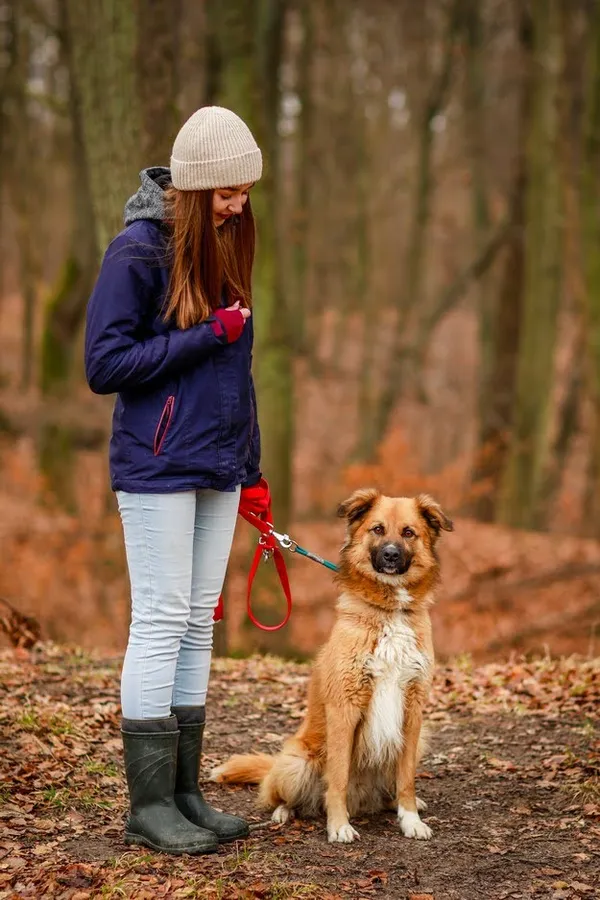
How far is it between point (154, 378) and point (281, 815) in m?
2.15

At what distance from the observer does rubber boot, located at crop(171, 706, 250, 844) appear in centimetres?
455

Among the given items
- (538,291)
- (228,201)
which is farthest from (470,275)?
(228,201)

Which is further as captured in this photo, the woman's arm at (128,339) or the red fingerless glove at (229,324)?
the red fingerless glove at (229,324)

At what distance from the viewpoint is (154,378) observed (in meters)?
4.06

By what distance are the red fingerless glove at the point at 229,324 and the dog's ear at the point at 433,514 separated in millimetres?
1391

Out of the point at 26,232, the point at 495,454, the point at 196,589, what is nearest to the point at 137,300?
the point at 196,589

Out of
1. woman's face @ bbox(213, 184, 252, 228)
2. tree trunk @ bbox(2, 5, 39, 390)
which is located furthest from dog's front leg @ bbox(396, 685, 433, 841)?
tree trunk @ bbox(2, 5, 39, 390)

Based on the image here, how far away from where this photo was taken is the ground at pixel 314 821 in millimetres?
4102

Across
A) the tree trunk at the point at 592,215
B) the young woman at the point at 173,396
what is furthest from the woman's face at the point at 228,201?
the tree trunk at the point at 592,215

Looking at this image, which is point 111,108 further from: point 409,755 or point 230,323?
point 409,755

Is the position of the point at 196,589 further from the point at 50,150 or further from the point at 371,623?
the point at 50,150

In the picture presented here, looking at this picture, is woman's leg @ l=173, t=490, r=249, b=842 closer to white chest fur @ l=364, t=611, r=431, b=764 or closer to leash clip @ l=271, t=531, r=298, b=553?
leash clip @ l=271, t=531, r=298, b=553

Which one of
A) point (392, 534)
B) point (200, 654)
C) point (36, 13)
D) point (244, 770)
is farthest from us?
point (36, 13)

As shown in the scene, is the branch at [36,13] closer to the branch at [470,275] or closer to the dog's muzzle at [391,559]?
the branch at [470,275]
